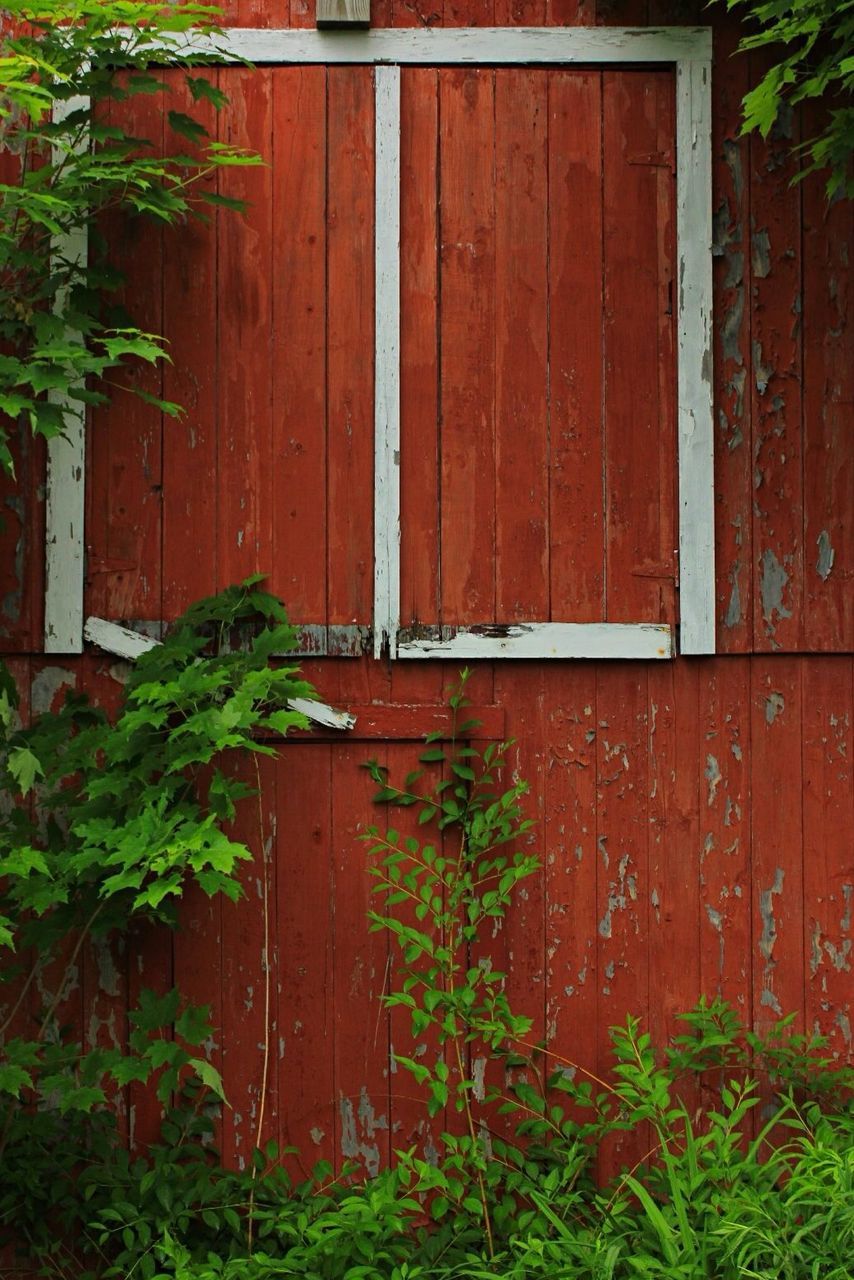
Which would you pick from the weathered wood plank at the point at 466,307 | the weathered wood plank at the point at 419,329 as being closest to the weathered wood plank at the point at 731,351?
the weathered wood plank at the point at 466,307

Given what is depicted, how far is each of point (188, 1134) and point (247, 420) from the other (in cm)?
201

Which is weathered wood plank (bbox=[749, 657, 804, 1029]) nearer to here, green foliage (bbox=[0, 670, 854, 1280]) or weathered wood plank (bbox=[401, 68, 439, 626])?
green foliage (bbox=[0, 670, 854, 1280])

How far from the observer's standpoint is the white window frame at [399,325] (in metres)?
→ 3.21

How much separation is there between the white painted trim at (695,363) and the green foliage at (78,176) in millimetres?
1267

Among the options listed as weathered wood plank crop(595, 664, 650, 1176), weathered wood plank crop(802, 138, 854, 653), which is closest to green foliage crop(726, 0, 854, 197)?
weathered wood plank crop(802, 138, 854, 653)

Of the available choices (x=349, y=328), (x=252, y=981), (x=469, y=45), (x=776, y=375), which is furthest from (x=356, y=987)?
(x=469, y=45)

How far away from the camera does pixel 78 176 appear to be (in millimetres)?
2891

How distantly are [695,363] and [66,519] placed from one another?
6.12 feet

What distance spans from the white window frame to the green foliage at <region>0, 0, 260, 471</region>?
0.84 ft

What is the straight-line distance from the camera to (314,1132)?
3.16m

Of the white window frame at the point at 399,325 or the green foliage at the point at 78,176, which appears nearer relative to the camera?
the green foliage at the point at 78,176

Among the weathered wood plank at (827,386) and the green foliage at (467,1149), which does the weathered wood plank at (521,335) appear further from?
the weathered wood plank at (827,386)

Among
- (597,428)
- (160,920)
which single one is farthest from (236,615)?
(597,428)

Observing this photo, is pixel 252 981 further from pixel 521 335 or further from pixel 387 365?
pixel 521 335
